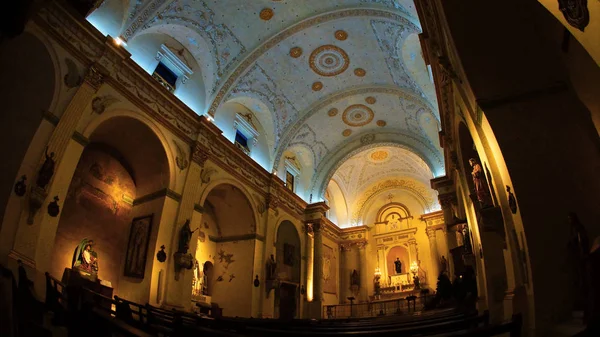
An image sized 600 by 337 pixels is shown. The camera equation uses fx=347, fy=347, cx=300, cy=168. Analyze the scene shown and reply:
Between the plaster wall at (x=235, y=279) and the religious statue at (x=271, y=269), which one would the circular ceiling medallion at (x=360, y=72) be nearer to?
the plaster wall at (x=235, y=279)

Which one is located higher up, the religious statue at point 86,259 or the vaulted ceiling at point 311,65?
the vaulted ceiling at point 311,65

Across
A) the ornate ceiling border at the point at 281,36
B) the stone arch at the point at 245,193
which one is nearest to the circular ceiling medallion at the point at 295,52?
the ornate ceiling border at the point at 281,36

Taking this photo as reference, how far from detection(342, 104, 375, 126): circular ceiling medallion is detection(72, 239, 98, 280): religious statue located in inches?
507

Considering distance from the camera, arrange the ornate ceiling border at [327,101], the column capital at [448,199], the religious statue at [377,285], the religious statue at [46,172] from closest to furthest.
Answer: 1. the religious statue at [46,172]
2. the column capital at [448,199]
3. the ornate ceiling border at [327,101]
4. the religious statue at [377,285]

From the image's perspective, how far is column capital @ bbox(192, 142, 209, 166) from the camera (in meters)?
12.1

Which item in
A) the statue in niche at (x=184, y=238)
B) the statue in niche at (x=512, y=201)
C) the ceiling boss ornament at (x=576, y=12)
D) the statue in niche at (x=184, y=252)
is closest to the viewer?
the ceiling boss ornament at (x=576, y=12)

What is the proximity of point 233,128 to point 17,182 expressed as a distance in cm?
872

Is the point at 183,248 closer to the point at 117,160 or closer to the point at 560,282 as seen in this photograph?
the point at 117,160

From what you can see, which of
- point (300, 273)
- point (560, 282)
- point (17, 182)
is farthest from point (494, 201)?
point (300, 273)

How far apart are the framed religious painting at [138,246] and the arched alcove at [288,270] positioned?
250 inches

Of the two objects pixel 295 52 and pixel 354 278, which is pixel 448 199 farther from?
pixel 354 278

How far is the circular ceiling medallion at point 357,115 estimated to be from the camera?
58.9 feet

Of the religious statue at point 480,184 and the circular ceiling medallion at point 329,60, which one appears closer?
the religious statue at point 480,184

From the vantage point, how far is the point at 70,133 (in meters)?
8.21
